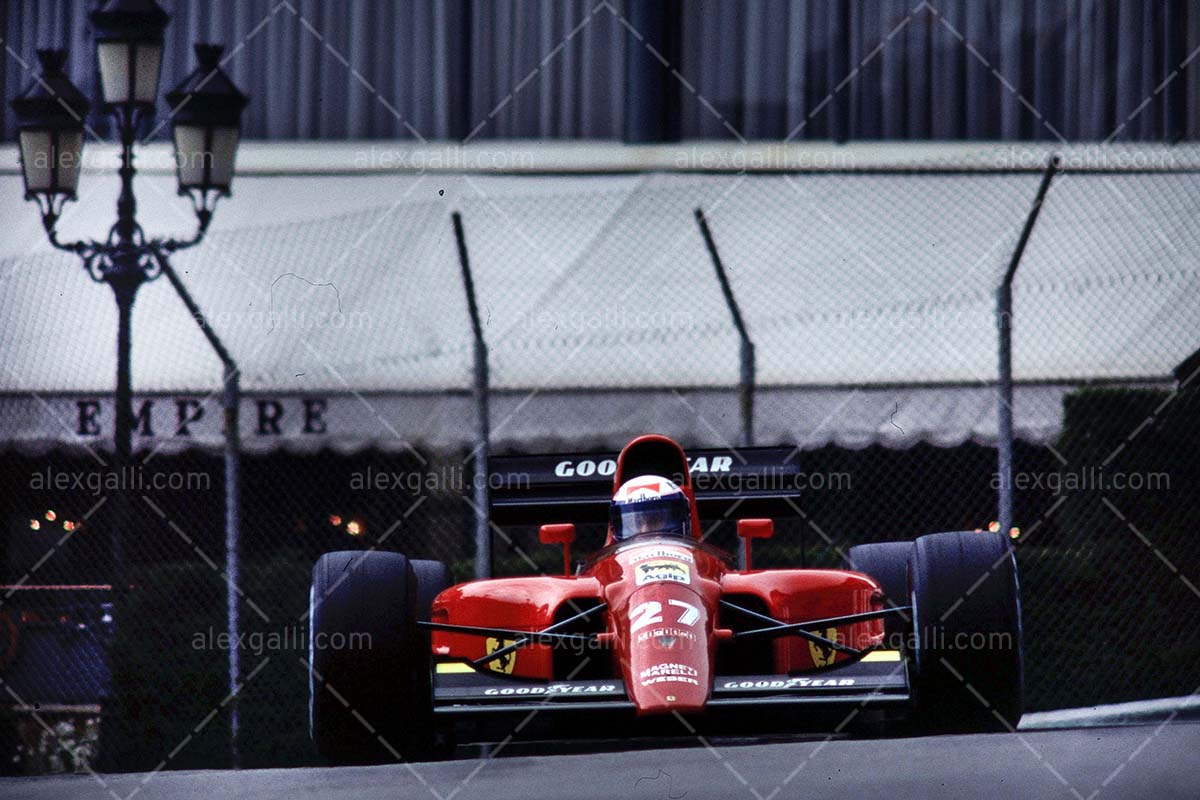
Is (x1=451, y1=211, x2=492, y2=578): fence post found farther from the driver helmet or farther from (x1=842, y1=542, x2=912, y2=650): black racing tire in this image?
(x1=842, y1=542, x2=912, y2=650): black racing tire

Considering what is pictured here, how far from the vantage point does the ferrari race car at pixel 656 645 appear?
385 centimetres

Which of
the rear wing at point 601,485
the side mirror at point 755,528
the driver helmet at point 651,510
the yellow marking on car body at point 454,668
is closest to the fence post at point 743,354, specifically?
the rear wing at point 601,485

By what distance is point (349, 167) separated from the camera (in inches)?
345

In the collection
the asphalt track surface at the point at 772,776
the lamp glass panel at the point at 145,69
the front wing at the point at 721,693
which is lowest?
the asphalt track surface at the point at 772,776

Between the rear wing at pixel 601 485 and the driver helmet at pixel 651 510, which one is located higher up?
the rear wing at pixel 601 485

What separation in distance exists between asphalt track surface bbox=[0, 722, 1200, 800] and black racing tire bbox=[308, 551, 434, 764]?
145 millimetres

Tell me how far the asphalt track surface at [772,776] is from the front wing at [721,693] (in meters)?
0.26

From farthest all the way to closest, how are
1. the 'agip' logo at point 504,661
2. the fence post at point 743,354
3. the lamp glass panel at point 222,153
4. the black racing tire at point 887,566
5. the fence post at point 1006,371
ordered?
the lamp glass panel at point 222,153 < the fence post at point 743,354 < the fence post at point 1006,371 < the black racing tire at point 887,566 < the 'agip' logo at point 504,661

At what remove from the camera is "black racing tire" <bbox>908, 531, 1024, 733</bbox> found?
13.4ft

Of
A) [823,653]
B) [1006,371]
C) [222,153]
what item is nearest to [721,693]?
[823,653]

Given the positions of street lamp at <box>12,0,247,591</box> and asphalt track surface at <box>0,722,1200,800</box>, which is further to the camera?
street lamp at <box>12,0,247,591</box>

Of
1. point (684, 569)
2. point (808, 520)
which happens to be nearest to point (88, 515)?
point (808, 520)

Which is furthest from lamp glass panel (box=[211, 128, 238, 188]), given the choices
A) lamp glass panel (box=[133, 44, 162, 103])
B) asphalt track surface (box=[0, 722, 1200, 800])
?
asphalt track surface (box=[0, 722, 1200, 800])

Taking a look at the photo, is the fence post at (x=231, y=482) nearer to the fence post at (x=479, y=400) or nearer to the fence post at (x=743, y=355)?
the fence post at (x=479, y=400)
